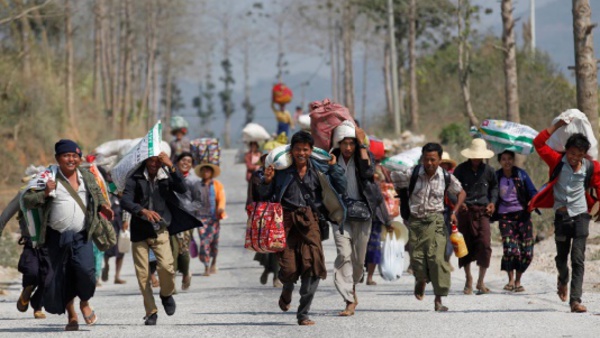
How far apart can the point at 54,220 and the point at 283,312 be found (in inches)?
103

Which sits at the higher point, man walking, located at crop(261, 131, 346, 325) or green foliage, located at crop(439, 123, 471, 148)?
green foliage, located at crop(439, 123, 471, 148)

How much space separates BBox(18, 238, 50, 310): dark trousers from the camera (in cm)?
1170

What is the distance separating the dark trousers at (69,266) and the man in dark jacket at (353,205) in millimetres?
2427

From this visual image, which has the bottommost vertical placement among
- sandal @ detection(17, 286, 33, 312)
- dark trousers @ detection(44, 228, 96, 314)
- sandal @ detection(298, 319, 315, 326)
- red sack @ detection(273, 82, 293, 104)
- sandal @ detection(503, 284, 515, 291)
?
sandal @ detection(503, 284, 515, 291)

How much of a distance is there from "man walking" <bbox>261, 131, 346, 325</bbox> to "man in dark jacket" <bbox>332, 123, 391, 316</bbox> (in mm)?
612

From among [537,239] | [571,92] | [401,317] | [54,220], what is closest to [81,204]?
[54,220]

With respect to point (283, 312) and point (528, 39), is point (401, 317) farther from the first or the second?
point (528, 39)

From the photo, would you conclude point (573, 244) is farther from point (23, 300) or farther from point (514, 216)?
point (23, 300)

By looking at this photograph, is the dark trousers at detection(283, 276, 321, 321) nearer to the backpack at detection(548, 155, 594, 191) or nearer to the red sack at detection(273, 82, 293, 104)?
the backpack at detection(548, 155, 594, 191)

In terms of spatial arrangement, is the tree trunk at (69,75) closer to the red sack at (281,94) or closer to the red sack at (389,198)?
the red sack at (281,94)

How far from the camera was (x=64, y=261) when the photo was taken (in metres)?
11.7

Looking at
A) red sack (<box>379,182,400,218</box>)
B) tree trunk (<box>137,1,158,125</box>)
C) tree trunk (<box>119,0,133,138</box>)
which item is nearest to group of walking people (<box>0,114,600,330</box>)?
red sack (<box>379,182,400,218</box>)

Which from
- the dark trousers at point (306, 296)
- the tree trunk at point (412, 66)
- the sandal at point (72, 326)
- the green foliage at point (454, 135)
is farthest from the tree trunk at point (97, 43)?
the dark trousers at point (306, 296)

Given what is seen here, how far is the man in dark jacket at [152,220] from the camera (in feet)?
38.5
